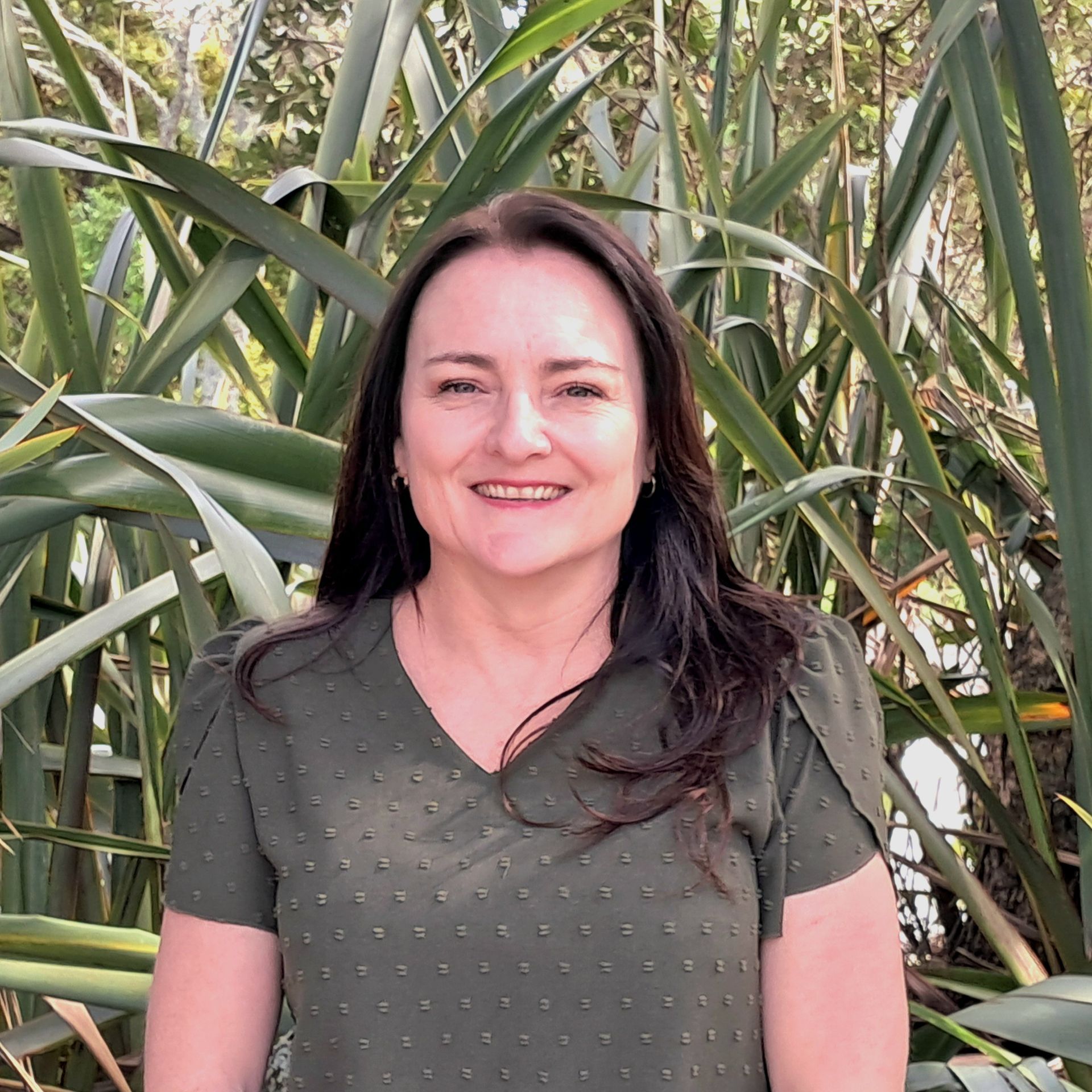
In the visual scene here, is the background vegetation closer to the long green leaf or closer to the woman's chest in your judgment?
the long green leaf

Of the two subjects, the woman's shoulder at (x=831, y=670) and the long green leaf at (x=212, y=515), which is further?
the woman's shoulder at (x=831, y=670)

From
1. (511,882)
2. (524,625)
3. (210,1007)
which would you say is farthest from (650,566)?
(210,1007)

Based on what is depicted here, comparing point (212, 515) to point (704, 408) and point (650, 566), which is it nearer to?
point (650, 566)

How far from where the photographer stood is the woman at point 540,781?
0.80 meters

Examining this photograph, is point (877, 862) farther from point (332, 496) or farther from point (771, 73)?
point (771, 73)

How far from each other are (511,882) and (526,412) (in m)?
0.27

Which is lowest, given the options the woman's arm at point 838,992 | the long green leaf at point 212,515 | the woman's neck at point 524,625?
the woman's arm at point 838,992

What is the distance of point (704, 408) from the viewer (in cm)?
104

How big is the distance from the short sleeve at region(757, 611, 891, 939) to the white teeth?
0.19 meters

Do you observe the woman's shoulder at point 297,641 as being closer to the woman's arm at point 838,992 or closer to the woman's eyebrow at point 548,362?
the woman's eyebrow at point 548,362

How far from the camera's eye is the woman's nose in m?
0.80

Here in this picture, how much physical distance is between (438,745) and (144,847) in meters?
0.22

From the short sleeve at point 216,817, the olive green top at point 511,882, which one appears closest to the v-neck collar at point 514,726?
the olive green top at point 511,882

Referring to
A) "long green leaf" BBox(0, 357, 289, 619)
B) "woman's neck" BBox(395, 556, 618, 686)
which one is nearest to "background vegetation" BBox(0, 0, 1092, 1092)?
"long green leaf" BBox(0, 357, 289, 619)
